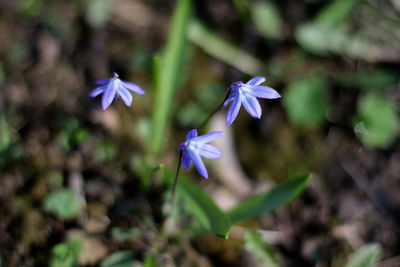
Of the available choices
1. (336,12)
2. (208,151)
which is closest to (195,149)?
(208,151)

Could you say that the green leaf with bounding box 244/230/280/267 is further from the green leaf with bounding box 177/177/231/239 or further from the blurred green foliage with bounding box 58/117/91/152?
the blurred green foliage with bounding box 58/117/91/152

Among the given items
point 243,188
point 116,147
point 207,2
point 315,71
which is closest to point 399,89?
point 315,71

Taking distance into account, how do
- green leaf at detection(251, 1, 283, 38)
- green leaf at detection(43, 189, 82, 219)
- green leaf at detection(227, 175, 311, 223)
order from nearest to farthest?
green leaf at detection(227, 175, 311, 223)
green leaf at detection(43, 189, 82, 219)
green leaf at detection(251, 1, 283, 38)

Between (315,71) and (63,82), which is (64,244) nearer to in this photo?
(63,82)

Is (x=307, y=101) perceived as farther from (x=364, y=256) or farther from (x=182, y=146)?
(x=182, y=146)

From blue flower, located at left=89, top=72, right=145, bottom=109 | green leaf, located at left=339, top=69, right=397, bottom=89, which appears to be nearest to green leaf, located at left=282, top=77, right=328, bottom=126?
green leaf, located at left=339, top=69, right=397, bottom=89

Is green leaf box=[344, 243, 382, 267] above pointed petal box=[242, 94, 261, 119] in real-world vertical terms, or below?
below
